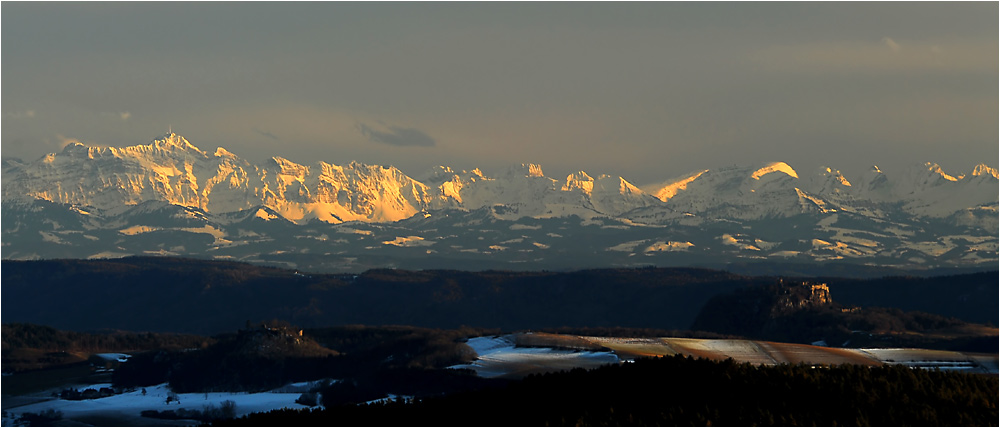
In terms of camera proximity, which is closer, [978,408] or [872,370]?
[978,408]

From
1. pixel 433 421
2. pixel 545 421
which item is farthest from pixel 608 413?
pixel 433 421

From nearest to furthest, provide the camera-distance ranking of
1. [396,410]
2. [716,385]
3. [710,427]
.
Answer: [710,427], [716,385], [396,410]

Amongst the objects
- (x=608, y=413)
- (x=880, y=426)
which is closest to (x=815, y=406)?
(x=880, y=426)

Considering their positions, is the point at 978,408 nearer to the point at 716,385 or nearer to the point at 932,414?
the point at 932,414

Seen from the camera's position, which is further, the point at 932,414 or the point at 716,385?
the point at 716,385

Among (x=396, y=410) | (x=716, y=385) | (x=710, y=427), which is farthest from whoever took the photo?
(x=396, y=410)

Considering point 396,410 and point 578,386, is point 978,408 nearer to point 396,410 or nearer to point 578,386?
point 578,386
